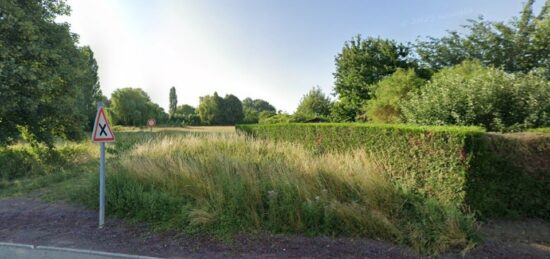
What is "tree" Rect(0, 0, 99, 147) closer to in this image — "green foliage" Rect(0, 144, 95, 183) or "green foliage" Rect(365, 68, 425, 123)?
"green foliage" Rect(0, 144, 95, 183)

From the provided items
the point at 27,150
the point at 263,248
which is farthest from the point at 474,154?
the point at 27,150

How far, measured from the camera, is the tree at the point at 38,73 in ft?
26.5

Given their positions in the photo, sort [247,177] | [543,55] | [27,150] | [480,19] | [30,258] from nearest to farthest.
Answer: [30,258] → [247,177] → [27,150] → [543,55] → [480,19]

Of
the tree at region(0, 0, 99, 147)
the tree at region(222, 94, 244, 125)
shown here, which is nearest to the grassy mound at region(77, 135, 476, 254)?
the tree at region(0, 0, 99, 147)

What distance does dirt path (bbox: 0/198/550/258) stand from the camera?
153 inches

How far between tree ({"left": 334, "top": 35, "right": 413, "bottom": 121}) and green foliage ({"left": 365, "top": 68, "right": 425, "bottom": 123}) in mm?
4901

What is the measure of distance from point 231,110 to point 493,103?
178 feet

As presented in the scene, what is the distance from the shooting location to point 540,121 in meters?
7.03

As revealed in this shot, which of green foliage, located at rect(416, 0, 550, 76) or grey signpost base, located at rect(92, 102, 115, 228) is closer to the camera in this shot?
grey signpost base, located at rect(92, 102, 115, 228)

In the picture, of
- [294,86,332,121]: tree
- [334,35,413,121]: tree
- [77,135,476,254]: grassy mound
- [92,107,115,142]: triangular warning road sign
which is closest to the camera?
[77,135,476,254]: grassy mound

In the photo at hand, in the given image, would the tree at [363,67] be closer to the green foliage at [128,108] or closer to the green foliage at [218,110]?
the green foliage at [128,108]

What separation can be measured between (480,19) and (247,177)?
1531 centimetres

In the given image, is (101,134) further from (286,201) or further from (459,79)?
(459,79)

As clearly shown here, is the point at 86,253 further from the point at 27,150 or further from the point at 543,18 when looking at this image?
the point at 543,18
